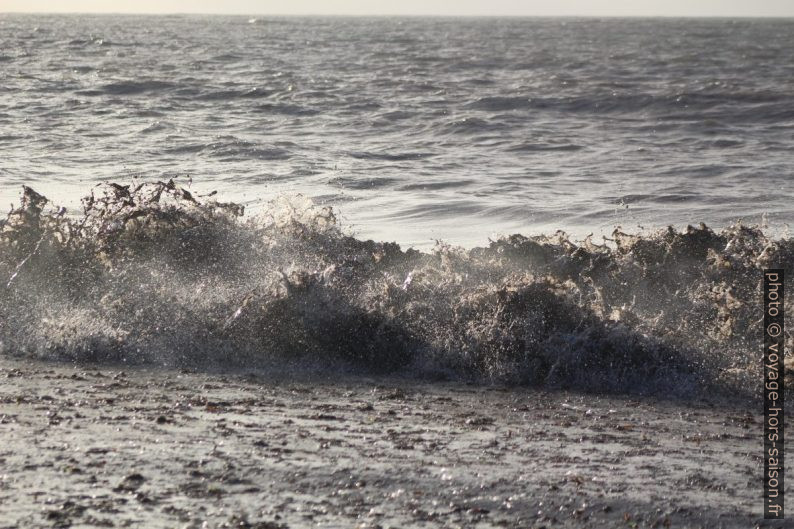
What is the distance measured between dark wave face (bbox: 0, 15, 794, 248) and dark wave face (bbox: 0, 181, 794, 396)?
2.16 m

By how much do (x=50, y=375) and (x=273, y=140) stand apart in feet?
37.6

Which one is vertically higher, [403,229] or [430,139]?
[430,139]

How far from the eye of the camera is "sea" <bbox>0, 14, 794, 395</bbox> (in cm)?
613

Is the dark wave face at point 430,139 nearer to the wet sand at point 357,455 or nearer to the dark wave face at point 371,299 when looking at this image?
the dark wave face at point 371,299

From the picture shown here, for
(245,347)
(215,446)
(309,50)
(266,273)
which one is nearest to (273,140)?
(266,273)

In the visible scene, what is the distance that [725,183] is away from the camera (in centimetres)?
1298

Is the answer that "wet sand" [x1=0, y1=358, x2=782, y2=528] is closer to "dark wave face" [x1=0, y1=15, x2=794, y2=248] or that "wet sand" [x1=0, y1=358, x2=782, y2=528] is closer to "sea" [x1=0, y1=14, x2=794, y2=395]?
"sea" [x1=0, y1=14, x2=794, y2=395]

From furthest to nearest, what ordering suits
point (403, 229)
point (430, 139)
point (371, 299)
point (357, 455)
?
point (430, 139) → point (403, 229) → point (371, 299) → point (357, 455)

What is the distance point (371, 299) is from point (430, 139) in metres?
11.0

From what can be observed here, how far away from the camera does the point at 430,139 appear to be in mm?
17266

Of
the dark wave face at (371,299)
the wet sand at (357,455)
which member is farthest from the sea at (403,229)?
the wet sand at (357,455)

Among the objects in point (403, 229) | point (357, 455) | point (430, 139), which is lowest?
point (357, 455)

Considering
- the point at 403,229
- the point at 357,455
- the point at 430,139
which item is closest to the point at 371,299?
the point at 357,455

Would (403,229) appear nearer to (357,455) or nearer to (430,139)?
(357,455)
